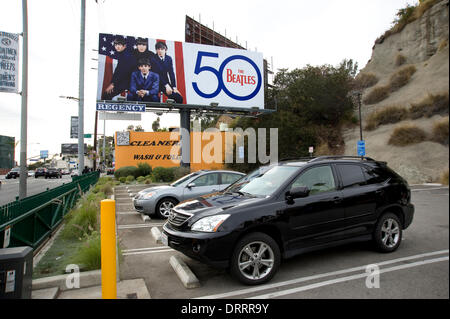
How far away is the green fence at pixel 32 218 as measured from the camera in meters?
4.74

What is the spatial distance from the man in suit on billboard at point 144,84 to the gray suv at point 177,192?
530 inches

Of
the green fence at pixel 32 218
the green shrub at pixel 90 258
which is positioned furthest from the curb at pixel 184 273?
the green fence at pixel 32 218

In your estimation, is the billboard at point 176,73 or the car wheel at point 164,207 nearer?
the car wheel at point 164,207

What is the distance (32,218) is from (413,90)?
23.8 feet

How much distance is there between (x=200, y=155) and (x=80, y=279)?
26984mm

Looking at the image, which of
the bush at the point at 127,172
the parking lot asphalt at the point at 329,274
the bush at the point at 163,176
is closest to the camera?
the parking lot asphalt at the point at 329,274

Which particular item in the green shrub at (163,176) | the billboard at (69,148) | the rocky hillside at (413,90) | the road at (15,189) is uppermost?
the billboard at (69,148)

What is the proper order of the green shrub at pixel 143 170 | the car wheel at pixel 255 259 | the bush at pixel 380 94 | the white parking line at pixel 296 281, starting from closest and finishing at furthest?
1. the white parking line at pixel 296 281
2. the car wheel at pixel 255 259
3. the bush at pixel 380 94
4. the green shrub at pixel 143 170

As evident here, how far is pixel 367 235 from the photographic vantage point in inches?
185

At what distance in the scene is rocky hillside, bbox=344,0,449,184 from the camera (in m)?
2.06

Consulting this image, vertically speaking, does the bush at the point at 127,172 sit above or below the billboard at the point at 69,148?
below

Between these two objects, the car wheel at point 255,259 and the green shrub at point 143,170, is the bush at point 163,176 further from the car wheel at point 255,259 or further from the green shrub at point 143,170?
the car wheel at point 255,259

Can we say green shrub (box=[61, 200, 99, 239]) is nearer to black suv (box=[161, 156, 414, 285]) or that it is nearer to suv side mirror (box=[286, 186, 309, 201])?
black suv (box=[161, 156, 414, 285])

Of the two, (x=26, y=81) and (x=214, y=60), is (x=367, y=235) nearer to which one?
(x=26, y=81)
